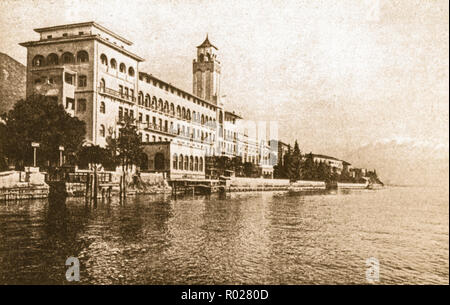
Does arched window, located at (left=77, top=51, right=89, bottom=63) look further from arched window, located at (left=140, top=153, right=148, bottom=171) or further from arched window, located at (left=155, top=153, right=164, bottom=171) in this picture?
arched window, located at (left=155, top=153, right=164, bottom=171)

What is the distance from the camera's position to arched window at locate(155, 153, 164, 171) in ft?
173

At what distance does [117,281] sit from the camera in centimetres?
1023

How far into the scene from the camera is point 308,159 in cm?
10969

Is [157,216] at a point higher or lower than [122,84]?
lower

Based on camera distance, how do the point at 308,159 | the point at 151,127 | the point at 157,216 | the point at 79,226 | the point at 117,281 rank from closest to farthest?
the point at 117,281 → the point at 79,226 → the point at 157,216 → the point at 151,127 → the point at 308,159

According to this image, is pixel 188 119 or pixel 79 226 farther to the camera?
pixel 188 119

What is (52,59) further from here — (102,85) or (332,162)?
(332,162)

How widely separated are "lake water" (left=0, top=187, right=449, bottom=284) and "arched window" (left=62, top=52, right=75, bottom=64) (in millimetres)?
26472

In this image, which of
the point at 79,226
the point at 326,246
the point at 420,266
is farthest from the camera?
the point at 79,226

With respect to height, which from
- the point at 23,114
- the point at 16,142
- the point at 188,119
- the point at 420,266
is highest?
the point at 188,119

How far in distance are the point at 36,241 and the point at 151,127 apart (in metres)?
45.0

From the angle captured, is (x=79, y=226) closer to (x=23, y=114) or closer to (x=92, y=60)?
(x=23, y=114)

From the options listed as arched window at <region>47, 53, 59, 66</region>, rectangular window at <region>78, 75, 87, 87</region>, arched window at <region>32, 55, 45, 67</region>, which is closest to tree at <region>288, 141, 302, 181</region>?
rectangular window at <region>78, 75, 87, 87</region>
